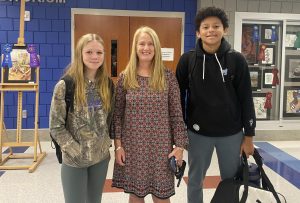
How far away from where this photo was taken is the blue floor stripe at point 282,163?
3789 millimetres

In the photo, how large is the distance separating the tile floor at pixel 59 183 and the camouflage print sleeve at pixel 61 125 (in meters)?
1.35

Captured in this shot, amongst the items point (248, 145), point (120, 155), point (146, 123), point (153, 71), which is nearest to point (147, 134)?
point (146, 123)

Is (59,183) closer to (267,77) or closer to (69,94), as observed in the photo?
(69,94)

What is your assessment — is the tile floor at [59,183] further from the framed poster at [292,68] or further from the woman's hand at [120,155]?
the framed poster at [292,68]

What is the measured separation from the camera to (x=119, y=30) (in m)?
5.32

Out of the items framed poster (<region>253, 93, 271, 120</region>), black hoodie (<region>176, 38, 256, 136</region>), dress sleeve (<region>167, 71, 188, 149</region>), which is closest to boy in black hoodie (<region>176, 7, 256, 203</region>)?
black hoodie (<region>176, 38, 256, 136</region>)

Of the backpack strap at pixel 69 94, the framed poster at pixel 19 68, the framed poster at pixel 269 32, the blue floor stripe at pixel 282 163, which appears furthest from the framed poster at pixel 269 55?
the backpack strap at pixel 69 94

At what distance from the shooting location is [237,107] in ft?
7.11

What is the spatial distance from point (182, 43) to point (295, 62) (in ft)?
6.45

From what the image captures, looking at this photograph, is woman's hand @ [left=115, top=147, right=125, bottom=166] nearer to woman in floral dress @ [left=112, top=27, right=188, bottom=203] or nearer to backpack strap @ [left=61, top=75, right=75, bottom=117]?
woman in floral dress @ [left=112, top=27, right=188, bottom=203]

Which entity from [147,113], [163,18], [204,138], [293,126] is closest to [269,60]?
[293,126]

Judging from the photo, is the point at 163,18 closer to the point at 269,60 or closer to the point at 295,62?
the point at 269,60

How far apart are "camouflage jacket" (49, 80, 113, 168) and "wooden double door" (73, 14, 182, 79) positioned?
11.2ft

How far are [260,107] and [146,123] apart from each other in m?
4.28
